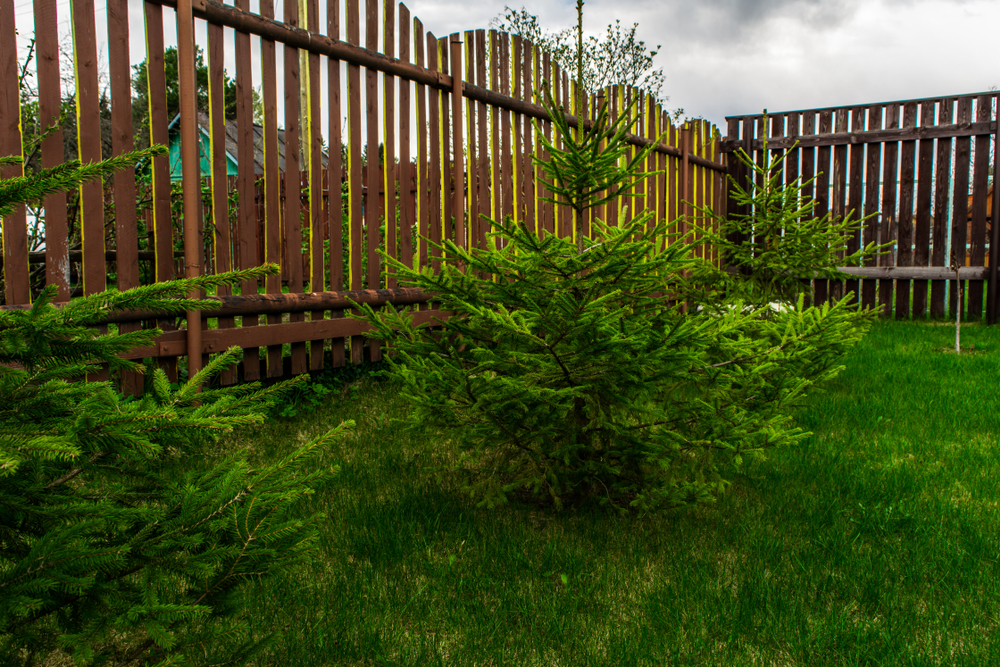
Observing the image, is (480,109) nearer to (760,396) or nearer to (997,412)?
(760,396)

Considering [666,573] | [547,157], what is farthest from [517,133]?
[666,573]

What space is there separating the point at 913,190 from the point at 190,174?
27.8 ft

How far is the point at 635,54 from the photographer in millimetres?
19469

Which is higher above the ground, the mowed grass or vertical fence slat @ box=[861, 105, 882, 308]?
vertical fence slat @ box=[861, 105, 882, 308]

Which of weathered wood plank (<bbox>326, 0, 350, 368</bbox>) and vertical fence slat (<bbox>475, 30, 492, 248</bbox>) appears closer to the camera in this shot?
weathered wood plank (<bbox>326, 0, 350, 368</bbox>)

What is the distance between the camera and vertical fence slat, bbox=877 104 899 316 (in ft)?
28.0

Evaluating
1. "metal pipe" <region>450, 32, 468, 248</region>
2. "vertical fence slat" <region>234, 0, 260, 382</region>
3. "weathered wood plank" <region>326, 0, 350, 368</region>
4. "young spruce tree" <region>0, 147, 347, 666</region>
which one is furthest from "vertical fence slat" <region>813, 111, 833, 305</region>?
"young spruce tree" <region>0, 147, 347, 666</region>

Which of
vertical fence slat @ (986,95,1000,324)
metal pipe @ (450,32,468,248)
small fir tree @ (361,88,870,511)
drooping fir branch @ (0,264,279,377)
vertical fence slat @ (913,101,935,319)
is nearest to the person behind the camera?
drooping fir branch @ (0,264,279,377)

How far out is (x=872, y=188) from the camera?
8688mm

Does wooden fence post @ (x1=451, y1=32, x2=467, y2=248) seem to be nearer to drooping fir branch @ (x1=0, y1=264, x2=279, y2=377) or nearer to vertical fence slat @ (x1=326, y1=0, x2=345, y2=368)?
vertical fence slat @ (x1=326, y1=0, x2=345, y2=368)

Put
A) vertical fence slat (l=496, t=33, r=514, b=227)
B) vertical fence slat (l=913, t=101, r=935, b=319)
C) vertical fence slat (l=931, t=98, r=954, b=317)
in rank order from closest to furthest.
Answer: vertical fence slat (l=496, t=33, r=514, b=227) → vertical fence slat (l=931, t=98, r=954, b=317) → vertical fence slat (l=913, t=101, r=935, b=319)

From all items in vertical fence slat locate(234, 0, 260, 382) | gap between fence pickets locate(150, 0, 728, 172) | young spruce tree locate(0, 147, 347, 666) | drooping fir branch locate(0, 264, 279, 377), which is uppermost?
gap between fence pickets locate(150, 0, 728, 172)

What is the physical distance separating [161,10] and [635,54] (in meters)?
18.3

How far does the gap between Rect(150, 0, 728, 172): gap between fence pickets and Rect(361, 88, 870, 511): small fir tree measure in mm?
1384
